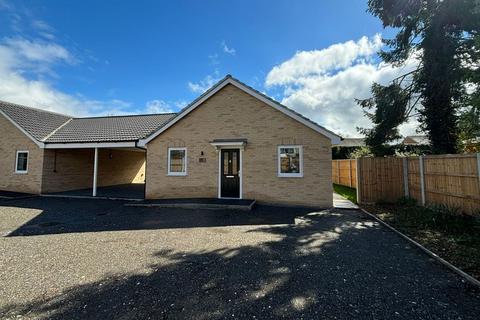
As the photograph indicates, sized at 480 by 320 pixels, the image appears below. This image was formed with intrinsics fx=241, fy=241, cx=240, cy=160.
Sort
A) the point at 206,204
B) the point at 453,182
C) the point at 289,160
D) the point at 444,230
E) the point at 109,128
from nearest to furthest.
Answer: the point at 444,230
the point at 453,182
the point at 206,204
the point at 289,160
the point at 109,128

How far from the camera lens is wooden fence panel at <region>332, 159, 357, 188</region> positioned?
58.7 ft

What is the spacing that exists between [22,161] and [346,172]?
2306 cm

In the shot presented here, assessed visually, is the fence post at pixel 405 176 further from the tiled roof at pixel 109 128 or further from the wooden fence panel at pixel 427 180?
the tiled roof at pixel 109 128

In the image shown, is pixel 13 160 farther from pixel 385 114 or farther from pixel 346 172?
pixel 346 172

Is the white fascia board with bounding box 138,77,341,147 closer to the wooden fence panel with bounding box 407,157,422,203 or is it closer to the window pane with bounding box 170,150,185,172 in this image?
the window pane with bounding box 170,150,185,172

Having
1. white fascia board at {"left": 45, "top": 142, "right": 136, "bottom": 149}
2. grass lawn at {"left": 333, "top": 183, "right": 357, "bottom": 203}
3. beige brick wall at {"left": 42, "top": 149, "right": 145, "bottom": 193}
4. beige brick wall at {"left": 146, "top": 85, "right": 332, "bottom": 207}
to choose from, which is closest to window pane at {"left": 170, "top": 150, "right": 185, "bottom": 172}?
beige brick wall at {"left": 146, "top": 85, "right": 332, "bottom": 207}

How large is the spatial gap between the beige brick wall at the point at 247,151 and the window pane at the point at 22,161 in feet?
29.2

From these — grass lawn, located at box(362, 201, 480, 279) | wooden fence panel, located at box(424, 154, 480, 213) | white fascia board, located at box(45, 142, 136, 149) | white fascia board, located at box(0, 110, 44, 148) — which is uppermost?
white fascia board, located at box(0, 110, 44, 148)

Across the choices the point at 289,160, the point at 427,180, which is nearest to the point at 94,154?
the point at 289,160

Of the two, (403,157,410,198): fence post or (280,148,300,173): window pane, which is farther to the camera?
(403,157,410,198): fence post

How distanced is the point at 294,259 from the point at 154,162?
9.77 meters

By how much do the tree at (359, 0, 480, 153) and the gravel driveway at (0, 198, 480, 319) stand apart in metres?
6.94

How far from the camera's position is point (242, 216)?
9.27m

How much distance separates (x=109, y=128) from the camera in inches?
658
